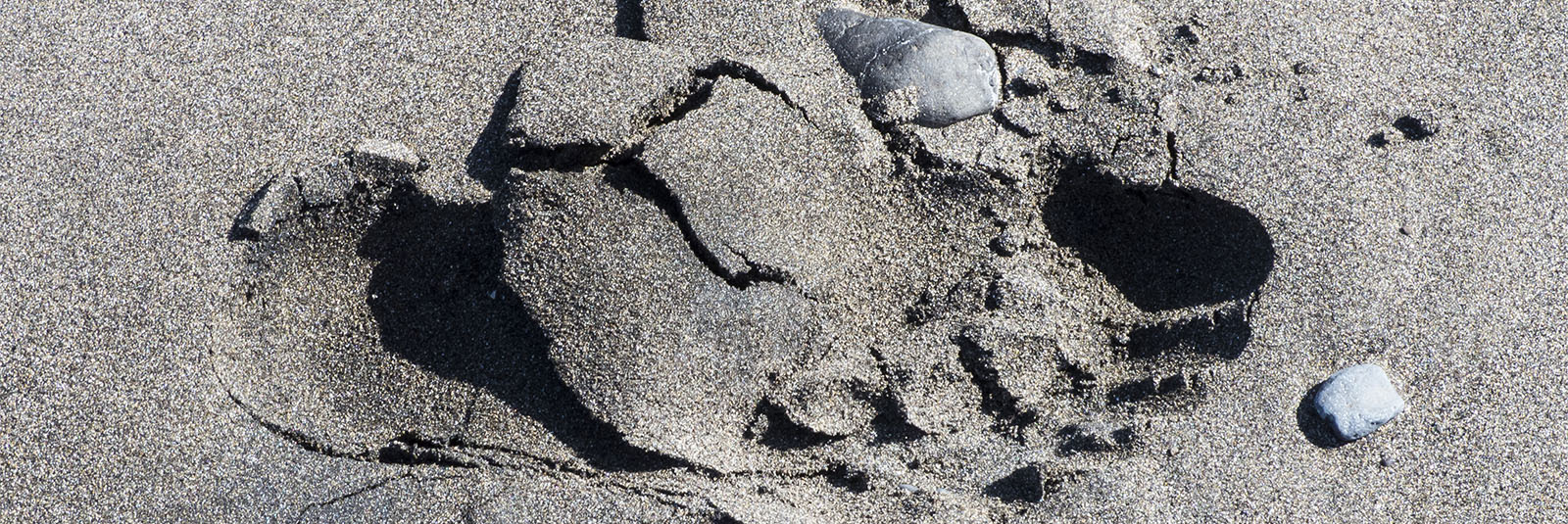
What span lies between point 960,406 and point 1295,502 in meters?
0.60

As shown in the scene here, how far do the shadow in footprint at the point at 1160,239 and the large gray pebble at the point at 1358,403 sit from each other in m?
0.22

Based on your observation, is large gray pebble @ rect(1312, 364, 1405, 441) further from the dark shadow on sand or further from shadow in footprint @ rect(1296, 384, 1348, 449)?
the dark shadow on sand

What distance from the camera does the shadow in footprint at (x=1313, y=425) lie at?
73.3 inches

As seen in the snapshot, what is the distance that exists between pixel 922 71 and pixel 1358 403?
0.97m

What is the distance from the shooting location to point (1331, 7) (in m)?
2.18

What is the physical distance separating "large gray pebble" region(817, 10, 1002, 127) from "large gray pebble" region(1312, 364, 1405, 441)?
796 millimetres

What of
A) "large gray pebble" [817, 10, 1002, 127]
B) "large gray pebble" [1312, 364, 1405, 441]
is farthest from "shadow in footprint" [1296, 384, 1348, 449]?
"large gray pebble" [817, 10, 1002, 127]

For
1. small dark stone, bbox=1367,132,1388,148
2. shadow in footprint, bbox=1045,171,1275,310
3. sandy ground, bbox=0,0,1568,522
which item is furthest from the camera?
small dark stone, bbox=1367,132,1388,148

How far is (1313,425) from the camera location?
1.87 meters

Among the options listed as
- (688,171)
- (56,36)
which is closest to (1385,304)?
(688,171)

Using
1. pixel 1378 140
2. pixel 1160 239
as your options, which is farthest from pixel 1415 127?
pixel 1160 239

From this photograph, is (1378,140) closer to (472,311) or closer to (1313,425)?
(1313,425)

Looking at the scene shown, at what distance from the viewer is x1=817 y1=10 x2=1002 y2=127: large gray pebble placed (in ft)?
6.52

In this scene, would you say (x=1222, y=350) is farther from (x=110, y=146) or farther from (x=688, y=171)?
(x=110, y=146)
